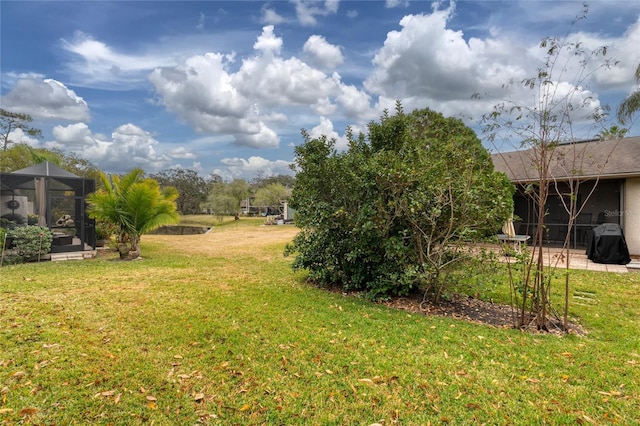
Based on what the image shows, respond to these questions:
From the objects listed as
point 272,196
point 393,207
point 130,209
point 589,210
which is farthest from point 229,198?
point 393,207

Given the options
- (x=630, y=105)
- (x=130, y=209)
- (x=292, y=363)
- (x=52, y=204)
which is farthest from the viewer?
(x=630, y=105)

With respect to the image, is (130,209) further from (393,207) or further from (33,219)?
(393,207)

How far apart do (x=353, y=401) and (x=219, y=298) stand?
129 inches

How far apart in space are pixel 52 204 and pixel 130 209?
105 inches

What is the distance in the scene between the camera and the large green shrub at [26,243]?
8320 millimetres

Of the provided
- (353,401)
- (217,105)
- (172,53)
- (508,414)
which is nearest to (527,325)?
(508,414)

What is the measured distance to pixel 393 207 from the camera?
494 centimetres

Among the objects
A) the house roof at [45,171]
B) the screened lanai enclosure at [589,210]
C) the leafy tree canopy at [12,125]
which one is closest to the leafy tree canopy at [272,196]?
the leafy tree canopy at [12,125]

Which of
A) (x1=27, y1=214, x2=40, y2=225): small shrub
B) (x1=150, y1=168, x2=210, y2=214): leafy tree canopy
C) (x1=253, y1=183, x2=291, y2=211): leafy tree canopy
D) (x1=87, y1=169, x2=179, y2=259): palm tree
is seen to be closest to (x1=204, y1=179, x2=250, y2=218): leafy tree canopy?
(x1=253, y1=183, x2=291, y2=211): leafy tree canopy

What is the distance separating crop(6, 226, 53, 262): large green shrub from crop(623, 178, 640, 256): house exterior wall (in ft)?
55.4

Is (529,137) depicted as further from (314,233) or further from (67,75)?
(67,75)

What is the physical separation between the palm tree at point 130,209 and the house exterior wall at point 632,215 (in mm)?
13908

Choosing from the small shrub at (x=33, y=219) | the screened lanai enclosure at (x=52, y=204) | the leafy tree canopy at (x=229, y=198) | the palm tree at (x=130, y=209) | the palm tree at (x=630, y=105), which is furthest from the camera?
the leafy tree canopy at (x=229, y=198)

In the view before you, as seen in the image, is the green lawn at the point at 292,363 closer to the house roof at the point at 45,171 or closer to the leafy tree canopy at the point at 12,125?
the house roof at the point at 45,171
